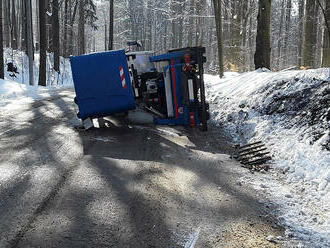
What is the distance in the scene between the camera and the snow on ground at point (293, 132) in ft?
16.0

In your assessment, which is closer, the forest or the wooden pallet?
the wooden pallet

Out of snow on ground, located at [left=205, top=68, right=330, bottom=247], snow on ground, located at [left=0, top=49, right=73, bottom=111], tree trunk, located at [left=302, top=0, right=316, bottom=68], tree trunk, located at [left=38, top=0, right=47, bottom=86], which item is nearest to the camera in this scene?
snow on ground, located at [left=205, top=68, right=330, bottom=247]

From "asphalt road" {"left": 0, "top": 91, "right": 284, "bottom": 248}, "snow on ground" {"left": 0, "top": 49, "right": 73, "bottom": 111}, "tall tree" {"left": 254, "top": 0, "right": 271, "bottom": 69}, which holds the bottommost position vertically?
"asphalt road" {"left": 0, "top": 91, "right": 284, "bottom": 248}

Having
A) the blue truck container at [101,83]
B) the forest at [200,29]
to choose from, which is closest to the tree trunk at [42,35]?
the forest at [200,29]

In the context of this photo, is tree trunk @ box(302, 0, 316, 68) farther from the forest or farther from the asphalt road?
the asphalt road

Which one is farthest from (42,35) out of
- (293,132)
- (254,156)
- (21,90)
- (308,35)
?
(293,132)

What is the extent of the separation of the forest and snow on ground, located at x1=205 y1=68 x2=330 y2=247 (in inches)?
95.9

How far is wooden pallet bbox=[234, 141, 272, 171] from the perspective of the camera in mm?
6961

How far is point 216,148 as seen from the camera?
8328 millimetres

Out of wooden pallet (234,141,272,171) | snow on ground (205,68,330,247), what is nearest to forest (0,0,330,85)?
snow on ground (205,68,330,247)

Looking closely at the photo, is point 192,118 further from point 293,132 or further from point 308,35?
point 308,35

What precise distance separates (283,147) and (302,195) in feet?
5.97

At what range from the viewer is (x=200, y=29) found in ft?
153

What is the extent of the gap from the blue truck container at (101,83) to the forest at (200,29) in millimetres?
4430
